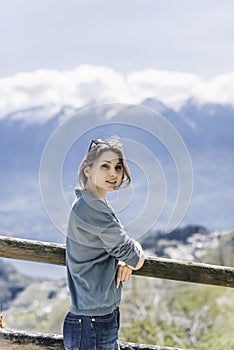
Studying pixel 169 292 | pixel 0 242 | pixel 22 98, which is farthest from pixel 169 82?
pixel 0 242

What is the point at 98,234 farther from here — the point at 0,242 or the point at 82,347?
the point at 0,242

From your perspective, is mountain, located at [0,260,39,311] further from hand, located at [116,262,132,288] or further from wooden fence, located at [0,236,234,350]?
hand, located at [116,262,132,288]

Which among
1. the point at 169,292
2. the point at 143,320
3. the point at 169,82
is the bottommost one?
the point at 143,320

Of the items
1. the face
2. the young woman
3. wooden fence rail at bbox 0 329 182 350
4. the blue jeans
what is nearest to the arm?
the young woman

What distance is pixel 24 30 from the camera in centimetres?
6781

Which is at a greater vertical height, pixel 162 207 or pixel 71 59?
pixel 71 59

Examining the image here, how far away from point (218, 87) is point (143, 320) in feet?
183

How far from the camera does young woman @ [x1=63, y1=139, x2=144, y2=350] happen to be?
2324mm

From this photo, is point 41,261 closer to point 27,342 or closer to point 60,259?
point 60,259

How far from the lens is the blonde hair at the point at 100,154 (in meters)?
2.36

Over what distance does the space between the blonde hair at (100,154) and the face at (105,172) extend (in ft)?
0.04

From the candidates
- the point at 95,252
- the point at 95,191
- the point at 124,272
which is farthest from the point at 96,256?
the point at 95,191

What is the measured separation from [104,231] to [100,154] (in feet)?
0.85

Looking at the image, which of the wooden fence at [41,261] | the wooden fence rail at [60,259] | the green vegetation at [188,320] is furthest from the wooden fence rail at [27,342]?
the green vegetation at [188,320]
